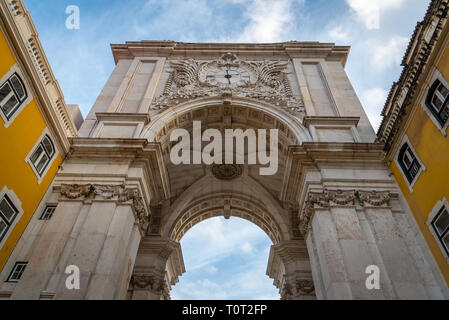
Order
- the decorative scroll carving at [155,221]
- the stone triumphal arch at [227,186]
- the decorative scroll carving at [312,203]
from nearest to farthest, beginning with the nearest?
1. the stone triumphal arch at [227,186]
2. the decorative scroll carving at [312,203]
3. the decorative scroll carving at [155,221]

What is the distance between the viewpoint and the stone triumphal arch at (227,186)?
42.0ft

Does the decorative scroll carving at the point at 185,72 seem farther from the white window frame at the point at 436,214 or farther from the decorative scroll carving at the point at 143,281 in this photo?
the white window frame at the point at 436,214

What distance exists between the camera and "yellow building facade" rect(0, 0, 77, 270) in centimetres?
1233

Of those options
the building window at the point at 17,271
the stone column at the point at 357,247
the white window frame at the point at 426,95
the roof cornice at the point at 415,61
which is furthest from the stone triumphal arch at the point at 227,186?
the white window frame at the point at 426,95

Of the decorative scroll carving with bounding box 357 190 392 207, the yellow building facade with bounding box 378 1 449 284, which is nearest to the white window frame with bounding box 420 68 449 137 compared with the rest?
the yellow building facade with bounding box 378 1 449 284

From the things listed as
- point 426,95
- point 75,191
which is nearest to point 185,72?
point 75,191

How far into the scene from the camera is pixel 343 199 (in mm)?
14977

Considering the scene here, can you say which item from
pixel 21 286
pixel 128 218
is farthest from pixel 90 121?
pixel 21 286

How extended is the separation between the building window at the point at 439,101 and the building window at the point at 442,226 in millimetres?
3419

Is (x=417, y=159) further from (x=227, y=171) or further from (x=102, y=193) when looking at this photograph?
(x=227, y=171)

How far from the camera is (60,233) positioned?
13.7m

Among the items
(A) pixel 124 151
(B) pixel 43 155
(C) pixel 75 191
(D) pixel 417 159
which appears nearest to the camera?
(D) pixel 417 159

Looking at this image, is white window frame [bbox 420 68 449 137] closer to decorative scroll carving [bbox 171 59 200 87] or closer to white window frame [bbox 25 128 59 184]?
decorative scroll carving [bbox 171 59 200 87]

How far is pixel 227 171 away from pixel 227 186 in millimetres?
1464
